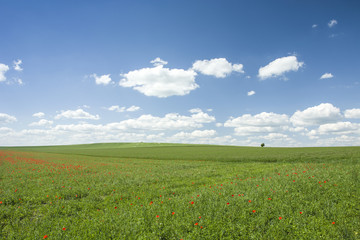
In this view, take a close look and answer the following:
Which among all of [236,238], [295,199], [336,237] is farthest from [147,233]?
[295,199]

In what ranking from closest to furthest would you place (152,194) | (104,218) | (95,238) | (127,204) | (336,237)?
(336,237) → (95,238) → (104,218) → (127,204) → (152,194)

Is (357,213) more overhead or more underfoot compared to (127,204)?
more overhead

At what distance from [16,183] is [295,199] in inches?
798

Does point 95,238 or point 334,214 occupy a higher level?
point 334,214

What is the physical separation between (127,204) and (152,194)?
6.41 feet

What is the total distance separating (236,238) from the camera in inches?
252

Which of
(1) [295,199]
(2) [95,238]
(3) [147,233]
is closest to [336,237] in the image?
(1) [295,199]

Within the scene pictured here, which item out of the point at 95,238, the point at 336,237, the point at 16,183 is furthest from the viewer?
the point at 16,183

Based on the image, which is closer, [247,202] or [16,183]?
[247,202]

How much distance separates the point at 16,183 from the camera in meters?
15.6

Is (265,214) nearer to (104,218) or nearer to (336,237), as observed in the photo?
(336,237)

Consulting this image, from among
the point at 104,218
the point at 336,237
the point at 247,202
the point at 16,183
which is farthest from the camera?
the point at 16,183

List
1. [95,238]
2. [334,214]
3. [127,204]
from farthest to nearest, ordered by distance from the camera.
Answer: [127,204], [334,214], [95,238]

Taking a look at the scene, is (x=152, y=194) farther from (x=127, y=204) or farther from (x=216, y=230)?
(x=216, y=230)
